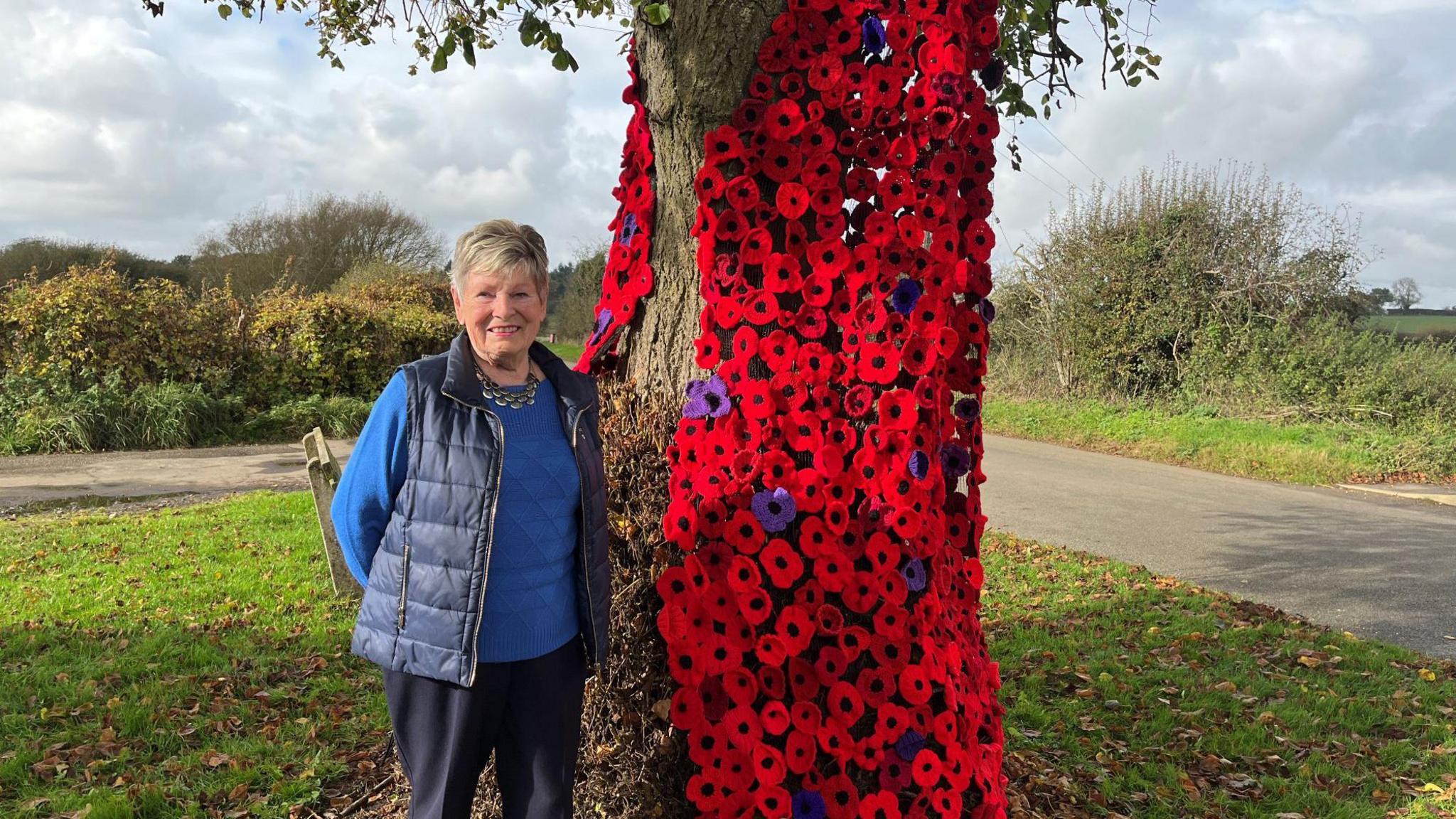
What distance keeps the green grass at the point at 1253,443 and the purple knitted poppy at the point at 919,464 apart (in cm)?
1118

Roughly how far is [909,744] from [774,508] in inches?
31.0

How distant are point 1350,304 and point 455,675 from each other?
17.4 m

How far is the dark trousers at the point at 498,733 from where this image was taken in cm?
207

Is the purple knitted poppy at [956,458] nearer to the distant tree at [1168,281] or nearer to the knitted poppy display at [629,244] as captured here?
the knitted poppy display at [629,244]

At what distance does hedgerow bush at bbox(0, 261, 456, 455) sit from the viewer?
37.2 feet

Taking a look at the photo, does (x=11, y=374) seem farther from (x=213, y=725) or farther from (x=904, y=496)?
(x=904, y=496)

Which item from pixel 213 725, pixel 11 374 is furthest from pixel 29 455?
pixel 213 725

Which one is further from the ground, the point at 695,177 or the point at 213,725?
the point at 695,177

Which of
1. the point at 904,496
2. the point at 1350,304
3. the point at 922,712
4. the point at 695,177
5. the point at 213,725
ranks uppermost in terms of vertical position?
the point at 1350,304

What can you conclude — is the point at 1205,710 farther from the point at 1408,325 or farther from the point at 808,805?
the point at 1408,325

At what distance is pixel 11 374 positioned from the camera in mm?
11422

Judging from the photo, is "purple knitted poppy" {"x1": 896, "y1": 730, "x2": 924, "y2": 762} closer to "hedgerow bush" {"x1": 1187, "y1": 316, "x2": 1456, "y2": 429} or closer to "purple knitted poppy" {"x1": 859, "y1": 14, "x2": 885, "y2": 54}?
"purple knitted poppy" {"x1": 859, "y1": 14, "x2": 885, "y2": 54}

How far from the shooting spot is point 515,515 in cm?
207

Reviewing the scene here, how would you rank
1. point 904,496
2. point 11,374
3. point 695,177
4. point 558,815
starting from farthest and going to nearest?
point 11,374 → point 695,177 → point 904,496 → point 558,815
